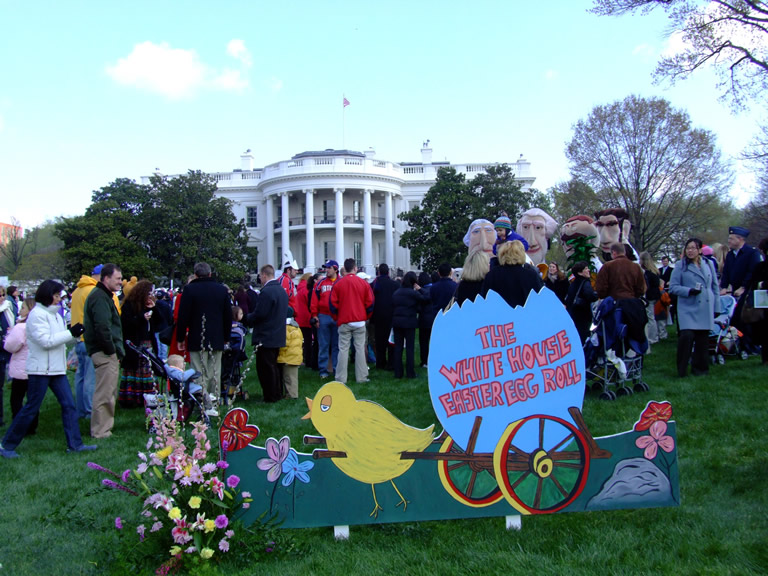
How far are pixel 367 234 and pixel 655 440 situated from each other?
4985 cm

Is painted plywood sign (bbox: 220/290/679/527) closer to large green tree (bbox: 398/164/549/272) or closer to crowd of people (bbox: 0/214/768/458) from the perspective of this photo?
crowd of people (bbox: 0/214/768/458)

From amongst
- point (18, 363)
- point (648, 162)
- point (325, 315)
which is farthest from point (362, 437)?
point (648, 162)

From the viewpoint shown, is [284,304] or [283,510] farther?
[284,304]

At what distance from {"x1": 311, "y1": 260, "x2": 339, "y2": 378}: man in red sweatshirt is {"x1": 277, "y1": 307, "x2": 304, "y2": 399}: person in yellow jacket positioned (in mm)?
1329

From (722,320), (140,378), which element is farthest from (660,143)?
(140,378)

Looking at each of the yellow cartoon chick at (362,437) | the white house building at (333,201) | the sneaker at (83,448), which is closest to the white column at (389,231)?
the white house building at (333,201)

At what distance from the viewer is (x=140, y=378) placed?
8.31m

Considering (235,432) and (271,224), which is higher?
(271,224)

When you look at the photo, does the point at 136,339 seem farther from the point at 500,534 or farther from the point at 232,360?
the point at 500,534

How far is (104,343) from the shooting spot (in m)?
6.49

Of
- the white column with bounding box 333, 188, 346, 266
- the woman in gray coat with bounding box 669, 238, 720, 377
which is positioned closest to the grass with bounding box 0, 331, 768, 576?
the woman in gray coat with bounding box 669, 238, 720, 377

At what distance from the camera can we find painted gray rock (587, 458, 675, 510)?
386 cm

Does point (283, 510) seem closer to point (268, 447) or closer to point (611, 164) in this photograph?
point (268, 447)

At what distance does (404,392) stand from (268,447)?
16.3ft
